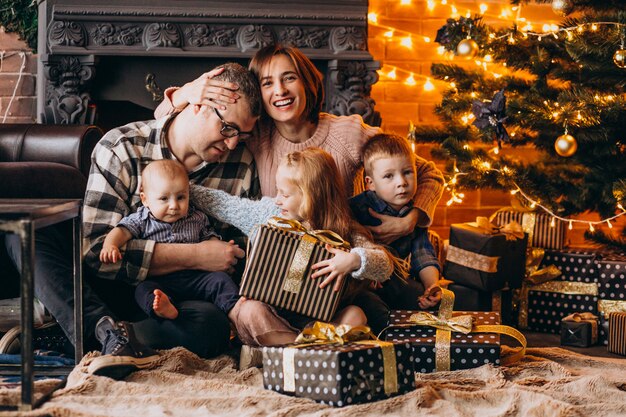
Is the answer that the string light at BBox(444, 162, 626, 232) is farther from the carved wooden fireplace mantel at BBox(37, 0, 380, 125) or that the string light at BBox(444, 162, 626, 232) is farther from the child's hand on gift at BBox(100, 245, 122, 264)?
Result: the child's hand on gift at BBox(100, 245, 122, 264)

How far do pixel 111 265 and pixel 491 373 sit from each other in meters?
1.11

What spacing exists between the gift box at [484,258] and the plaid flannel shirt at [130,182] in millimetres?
739

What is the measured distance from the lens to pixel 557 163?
3459 mm

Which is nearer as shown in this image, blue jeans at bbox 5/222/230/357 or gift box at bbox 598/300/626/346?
blue jeans at bbox 5/222/230/357

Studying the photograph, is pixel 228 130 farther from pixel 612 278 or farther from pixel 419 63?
pixel 419 63

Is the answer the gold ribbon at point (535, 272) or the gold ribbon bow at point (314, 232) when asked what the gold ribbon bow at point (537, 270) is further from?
the gold ribbon bow at point (314, 232)

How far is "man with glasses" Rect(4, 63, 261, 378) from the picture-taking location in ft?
7.77

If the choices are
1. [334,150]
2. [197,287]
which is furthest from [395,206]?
[197,287]

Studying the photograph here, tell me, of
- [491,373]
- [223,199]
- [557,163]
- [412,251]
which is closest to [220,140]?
[223,199]

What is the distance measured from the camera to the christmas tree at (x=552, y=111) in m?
3.03

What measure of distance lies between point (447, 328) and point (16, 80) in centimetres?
248

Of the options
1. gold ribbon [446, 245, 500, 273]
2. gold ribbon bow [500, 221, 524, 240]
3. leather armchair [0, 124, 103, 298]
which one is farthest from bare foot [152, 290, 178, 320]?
gold ribbon bow [500, 221, 524, 240]

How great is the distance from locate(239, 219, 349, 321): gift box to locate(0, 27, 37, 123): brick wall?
6.69 ft

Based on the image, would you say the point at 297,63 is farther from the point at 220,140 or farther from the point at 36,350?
the point at 36,350
